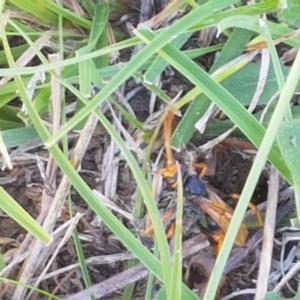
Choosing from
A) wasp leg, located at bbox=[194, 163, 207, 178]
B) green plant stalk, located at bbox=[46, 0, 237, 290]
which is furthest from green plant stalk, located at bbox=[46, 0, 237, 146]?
wasp leg, located at bbox=[194, 163, 207, 178]

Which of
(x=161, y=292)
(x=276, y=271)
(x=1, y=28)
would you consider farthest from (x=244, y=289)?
Result: (x=1, y=28)

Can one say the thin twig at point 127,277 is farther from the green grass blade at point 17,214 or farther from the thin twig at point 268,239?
the green grass blade at point 17,214

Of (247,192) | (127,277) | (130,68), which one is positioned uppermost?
(130,68)

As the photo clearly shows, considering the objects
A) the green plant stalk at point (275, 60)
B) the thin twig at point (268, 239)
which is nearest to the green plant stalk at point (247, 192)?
the green plant stalk at point (275, 60)

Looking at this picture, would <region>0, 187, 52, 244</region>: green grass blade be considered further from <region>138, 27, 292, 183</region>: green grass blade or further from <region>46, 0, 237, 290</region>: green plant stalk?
<region>138, 27, 292, 183</region>: green grass blade

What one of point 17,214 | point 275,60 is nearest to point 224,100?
point 275,60

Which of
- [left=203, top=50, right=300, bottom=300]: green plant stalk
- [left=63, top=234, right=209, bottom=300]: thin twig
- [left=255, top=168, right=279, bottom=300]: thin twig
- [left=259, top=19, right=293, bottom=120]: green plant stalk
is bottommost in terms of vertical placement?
[left=63, top=234, right=209, bottom=300]: thin twig

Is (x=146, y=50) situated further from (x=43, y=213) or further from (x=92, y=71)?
(x=43, y=213)

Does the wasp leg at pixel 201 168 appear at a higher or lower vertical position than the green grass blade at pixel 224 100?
lower

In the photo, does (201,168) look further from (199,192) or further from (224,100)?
(224,100)
